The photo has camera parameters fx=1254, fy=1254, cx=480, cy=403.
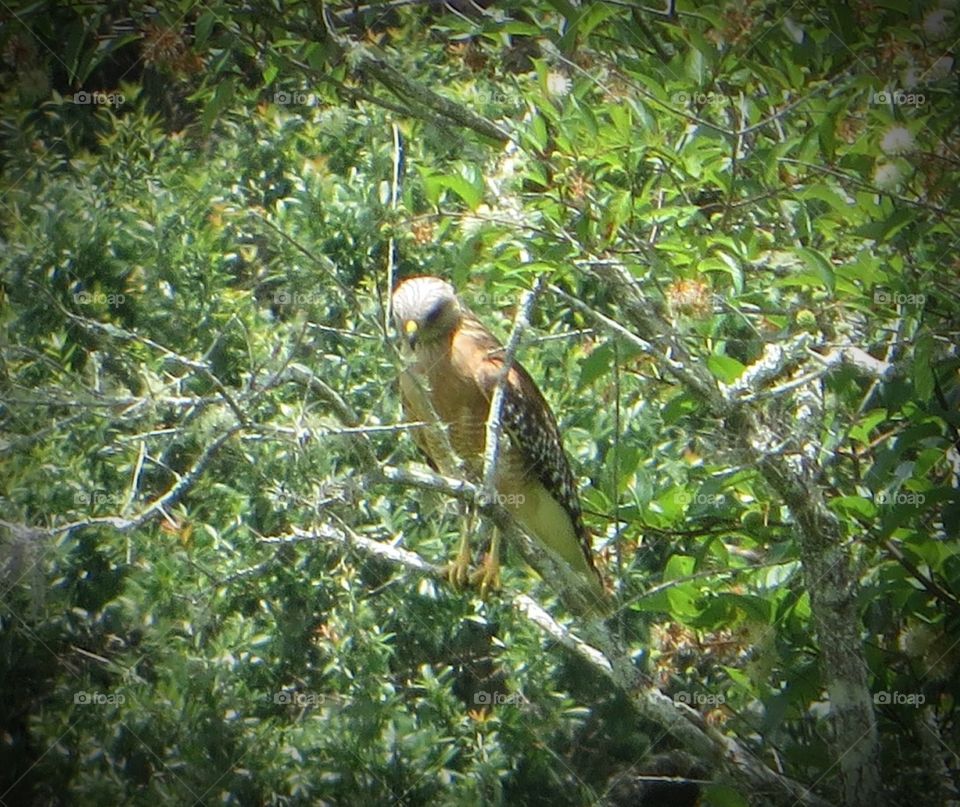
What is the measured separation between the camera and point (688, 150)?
2004 millimetres

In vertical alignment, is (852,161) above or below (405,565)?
above

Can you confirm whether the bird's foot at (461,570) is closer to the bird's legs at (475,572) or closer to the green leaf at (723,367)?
the bird's legs at (475,572)

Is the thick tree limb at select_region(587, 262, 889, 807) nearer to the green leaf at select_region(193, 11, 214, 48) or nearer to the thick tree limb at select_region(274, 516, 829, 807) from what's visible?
the thick tree limb at select_region(274, 516, 829, 807)

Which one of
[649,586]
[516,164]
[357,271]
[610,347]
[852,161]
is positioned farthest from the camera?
[357,271]

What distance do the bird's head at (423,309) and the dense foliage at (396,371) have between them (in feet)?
0.27

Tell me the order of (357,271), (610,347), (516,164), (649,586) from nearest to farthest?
(610,347) < (516,164) < (649,586) < (357,271)

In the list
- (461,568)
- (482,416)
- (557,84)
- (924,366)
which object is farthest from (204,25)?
(924,366)

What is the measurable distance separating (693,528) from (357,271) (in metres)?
0.92

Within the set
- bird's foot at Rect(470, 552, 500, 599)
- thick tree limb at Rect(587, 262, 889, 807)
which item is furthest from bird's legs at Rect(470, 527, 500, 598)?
thick tree limb at Rect(587, 262, 889, 807)

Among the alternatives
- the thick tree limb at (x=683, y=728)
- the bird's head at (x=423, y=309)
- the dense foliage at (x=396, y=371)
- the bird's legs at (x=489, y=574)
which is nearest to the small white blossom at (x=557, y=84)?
the dense foliage at (x=396, y=371)

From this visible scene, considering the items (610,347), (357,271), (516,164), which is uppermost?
(516,164)

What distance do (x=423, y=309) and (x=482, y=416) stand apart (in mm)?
273

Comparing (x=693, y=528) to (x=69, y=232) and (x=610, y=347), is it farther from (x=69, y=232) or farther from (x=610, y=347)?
(x=69, y=232)

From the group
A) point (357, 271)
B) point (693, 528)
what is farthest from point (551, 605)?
point (357, 271)
